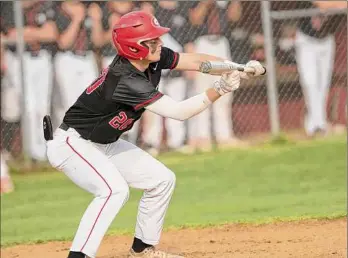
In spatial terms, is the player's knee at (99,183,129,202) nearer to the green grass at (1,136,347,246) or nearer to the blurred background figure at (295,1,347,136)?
the green grass at (1,136,347,246)

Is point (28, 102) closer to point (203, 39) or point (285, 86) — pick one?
point (203, 39)

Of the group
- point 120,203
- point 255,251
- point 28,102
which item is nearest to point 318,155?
point 28,102

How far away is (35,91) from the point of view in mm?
13820

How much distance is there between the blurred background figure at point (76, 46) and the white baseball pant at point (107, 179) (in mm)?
6694

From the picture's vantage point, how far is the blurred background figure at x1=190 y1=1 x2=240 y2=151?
14.3m

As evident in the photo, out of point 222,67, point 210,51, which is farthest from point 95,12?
point 222,67

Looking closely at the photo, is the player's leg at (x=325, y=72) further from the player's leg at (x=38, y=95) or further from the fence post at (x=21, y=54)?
the fence post at (x=21, y=54)

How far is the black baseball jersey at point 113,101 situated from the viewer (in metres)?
6.73

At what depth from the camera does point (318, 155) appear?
13.6 metres

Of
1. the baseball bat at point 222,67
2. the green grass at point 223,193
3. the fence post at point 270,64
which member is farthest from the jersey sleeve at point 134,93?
the fence post at point 270,64

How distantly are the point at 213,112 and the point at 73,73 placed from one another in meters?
2.21

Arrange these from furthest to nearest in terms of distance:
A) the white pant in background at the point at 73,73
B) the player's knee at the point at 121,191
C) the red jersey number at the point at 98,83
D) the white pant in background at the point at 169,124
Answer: the white pant in background at the point at 169,124, the white pant in background at the point at 73,73, the red jersey number at the point at 98,83, the player's knee at the point at 121,191

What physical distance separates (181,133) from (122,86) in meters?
7.60

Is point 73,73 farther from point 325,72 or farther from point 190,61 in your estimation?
point 190,61
